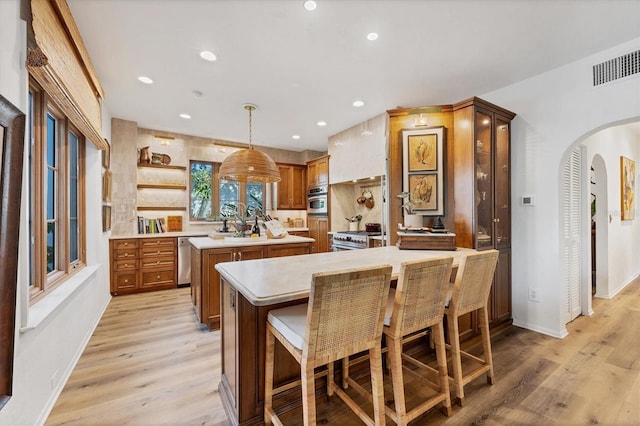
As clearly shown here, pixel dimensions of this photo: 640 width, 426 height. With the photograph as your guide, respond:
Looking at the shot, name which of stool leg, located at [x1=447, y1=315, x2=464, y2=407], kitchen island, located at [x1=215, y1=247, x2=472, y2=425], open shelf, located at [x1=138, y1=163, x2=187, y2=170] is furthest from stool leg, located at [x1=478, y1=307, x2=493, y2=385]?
open shelf, located at [x1=138, y1=163, x2=187, y2=170]

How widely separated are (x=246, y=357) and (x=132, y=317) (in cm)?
258

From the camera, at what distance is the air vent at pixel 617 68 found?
233 cm

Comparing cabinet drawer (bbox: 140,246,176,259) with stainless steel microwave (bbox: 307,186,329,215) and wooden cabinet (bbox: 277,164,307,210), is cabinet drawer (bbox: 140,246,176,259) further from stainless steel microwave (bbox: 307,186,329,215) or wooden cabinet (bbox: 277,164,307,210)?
stainless steel microwave (bbox: 307,186,329,215)

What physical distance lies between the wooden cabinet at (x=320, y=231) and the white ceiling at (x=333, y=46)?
235cm

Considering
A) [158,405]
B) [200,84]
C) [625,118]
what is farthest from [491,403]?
[200,84]

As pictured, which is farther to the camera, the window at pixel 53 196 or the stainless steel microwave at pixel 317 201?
the stainless steel microwave at pixel 317 201

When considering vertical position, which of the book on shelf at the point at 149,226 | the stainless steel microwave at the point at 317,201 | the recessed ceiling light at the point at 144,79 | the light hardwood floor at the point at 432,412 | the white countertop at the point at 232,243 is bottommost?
the light hardwood floor at the point at 432,412

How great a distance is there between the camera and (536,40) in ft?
7.63

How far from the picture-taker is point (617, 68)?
242 cm

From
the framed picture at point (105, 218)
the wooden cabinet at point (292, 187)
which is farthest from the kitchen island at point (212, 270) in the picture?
the wooden cabinet at point (292, 187)

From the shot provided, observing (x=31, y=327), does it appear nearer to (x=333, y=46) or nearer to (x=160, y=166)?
(x=333, y=46)

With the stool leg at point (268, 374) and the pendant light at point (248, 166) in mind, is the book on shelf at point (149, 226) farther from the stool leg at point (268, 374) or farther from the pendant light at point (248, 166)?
the stool leg at point (268, 374)

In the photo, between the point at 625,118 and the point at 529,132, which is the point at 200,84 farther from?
the point at 625,118

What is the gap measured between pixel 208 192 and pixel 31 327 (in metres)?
4.25
